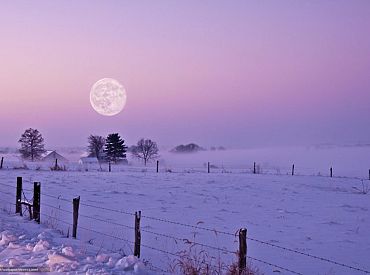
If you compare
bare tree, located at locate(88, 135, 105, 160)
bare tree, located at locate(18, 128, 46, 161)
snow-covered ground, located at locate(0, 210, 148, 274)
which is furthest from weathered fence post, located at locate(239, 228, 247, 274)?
bare tree, located at locate(88, 135, 105, 160)

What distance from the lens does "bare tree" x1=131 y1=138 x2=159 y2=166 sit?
403 ft

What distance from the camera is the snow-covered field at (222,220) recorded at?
37.7 feet

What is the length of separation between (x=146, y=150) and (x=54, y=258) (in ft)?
380

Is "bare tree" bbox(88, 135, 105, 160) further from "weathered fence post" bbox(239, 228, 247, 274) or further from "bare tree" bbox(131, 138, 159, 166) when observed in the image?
"weathered fence post" bbox(239, 228, 247, 274)

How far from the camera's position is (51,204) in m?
18.0

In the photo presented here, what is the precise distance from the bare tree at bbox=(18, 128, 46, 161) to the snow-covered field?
62.5 meters

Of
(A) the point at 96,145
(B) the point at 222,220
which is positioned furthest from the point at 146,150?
(B) the point at 222,220

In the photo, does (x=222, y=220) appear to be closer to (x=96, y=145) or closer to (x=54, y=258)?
(x=54, y=258)

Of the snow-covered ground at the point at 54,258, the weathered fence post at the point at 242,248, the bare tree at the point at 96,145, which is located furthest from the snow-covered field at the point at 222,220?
the bare tree at the point at 96,145

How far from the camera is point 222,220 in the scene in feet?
54.7

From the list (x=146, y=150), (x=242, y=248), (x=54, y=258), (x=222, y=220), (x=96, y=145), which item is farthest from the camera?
(x=146, y=150)

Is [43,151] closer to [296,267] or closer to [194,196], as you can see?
[194,196]

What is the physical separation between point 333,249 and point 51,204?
1165 centimetres

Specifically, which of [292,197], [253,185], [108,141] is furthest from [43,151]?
[292,197]
